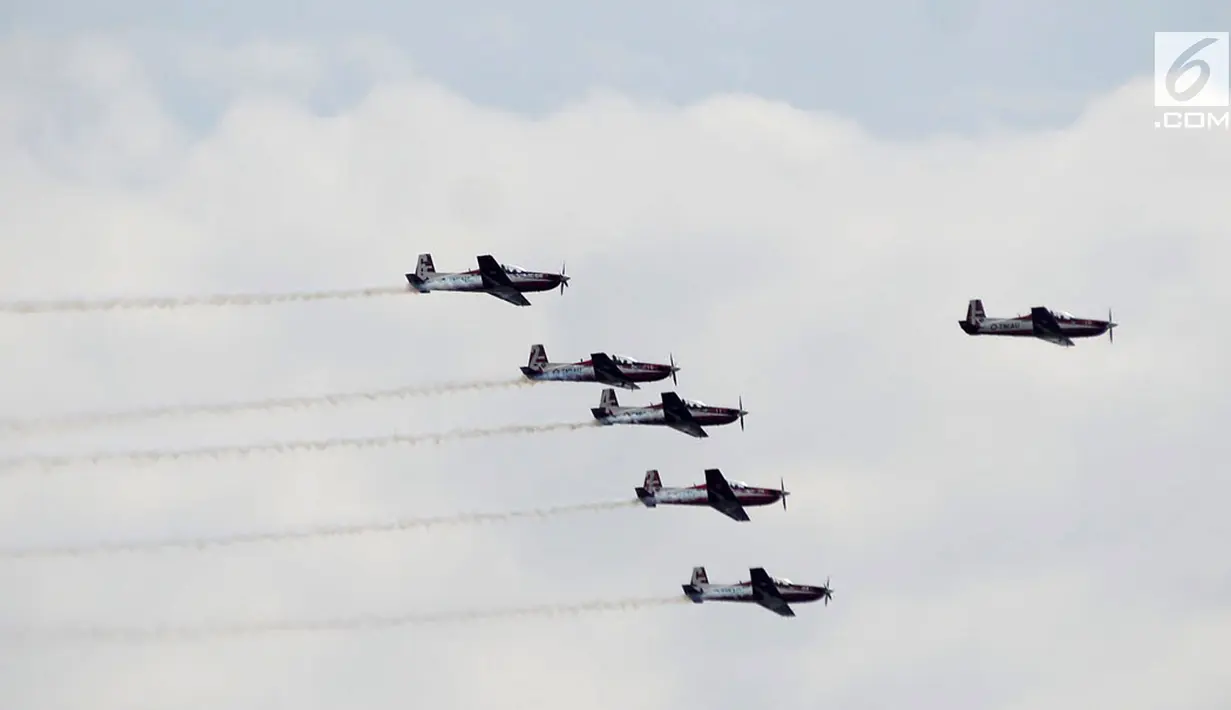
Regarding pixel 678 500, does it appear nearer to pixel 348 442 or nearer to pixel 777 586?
pixel 777 586

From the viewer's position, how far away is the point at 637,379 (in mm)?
108625

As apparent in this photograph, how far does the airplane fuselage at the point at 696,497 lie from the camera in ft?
370

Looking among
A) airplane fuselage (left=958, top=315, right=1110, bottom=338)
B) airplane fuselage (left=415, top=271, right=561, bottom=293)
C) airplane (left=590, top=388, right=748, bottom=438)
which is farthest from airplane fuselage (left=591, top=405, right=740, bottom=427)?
airplane fuselage (left=958, top=315, right=1110, bottom=338)

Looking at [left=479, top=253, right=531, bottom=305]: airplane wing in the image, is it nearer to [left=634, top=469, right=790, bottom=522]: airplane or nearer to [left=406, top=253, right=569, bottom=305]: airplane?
[left=406, top=253, right=569, bottom=305]: airplane

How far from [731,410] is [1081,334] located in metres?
21.3

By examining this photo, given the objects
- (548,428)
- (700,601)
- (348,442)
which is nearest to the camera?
(348,442)

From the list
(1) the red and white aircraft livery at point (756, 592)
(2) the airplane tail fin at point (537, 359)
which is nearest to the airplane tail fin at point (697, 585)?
(1) the red and white aircraft livery at point (756, 592)

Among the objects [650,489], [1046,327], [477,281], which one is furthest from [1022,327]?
[477,281]

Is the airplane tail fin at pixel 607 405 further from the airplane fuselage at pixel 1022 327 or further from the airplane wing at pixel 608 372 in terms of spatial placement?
the airplane fuselage at pixel 1022 327

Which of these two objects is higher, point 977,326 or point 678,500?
point 977,326

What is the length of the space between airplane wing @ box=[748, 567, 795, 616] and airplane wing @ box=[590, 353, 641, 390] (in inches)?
630

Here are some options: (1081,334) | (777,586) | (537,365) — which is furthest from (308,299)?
(1081,334)

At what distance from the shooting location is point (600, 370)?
10800 centimetres

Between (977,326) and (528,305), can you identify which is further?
(977,326)
